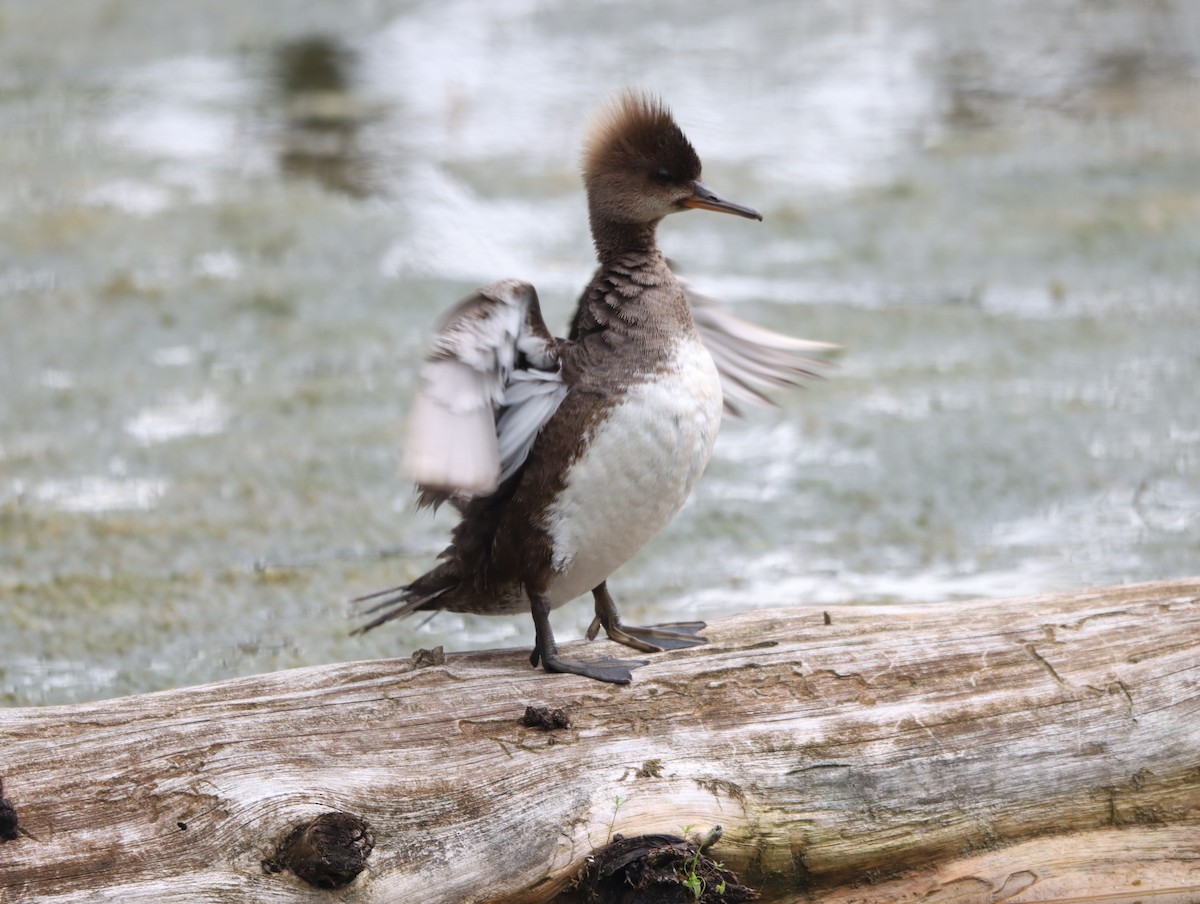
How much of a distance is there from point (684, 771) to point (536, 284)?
4856mm

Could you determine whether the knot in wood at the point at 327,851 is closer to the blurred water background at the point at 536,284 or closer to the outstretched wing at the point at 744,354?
the outstretched wing at the point at 744,354

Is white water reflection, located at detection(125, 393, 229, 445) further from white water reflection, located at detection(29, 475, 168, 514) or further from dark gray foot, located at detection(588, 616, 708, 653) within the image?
dark gray foot, located at detection(588, 616, 708, 653)

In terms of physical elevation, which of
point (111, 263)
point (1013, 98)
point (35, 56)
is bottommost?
point (111, 263)

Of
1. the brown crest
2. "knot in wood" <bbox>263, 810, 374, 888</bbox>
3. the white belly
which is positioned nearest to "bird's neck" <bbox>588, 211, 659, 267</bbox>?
the brown crest

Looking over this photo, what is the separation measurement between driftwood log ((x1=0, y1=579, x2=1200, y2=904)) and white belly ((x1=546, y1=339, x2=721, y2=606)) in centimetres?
29

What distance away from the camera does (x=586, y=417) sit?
3.29 m

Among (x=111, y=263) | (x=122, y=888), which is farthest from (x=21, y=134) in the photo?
(x=122, y=888)

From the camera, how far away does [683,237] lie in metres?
8.45

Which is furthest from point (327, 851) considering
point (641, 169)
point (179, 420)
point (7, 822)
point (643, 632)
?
point (179, 420)

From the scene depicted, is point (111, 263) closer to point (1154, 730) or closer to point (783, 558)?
point (783, 558)

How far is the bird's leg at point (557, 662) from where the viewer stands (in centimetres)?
322

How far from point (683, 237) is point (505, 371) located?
17.4 feet

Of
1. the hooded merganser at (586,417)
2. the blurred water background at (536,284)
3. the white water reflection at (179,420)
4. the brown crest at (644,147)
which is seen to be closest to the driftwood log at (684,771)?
the hooded merganser at (586,417)

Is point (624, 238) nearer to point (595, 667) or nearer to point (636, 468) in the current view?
point (636, 468)
